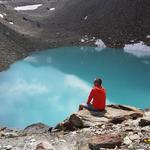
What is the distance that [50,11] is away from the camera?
357 ft

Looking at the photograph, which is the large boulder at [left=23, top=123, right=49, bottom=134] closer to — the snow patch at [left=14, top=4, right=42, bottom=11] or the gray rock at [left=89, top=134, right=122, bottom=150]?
the gray rock at [left=89, top=134, right=122, bottom=150]

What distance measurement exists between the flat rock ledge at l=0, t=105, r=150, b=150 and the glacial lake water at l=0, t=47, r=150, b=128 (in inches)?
705

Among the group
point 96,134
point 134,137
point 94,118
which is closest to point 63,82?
point 94,118

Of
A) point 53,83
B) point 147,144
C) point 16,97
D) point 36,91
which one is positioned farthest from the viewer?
point 53,83

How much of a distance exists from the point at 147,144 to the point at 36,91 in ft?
118

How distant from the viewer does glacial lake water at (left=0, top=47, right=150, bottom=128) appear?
40344mm

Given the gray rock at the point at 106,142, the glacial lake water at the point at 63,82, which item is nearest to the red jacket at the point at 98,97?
the gray rock at the point at 106,142

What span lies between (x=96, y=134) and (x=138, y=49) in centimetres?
5827

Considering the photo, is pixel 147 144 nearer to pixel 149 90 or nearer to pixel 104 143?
pixel 104 143

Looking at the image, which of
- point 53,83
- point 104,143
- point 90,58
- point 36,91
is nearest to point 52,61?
point 90,58

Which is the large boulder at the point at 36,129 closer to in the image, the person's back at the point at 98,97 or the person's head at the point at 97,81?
the person's back at the point at 98,97

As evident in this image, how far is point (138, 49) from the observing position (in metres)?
72.7

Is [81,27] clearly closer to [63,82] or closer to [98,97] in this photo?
[63,82]

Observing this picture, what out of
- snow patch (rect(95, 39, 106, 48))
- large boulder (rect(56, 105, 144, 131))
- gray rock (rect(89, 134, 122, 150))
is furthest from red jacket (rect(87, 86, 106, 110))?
snow patch (rect(95, 39, 106, 48))
